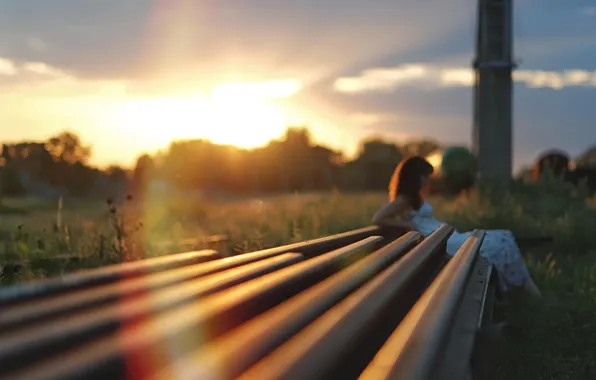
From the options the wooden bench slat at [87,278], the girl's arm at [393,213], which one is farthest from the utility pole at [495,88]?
the wooden bench slat at [87,278]

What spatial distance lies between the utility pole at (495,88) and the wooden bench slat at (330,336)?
1373 cm

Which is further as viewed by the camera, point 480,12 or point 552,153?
point 552,153

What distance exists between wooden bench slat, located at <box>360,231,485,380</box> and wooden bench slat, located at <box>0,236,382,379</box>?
1.47 feet

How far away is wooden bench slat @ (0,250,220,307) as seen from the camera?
1958 millimetres

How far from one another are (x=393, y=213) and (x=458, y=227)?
3140 millimetres

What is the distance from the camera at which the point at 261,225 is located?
907 centimetres

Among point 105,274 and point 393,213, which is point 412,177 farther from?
point 105,274

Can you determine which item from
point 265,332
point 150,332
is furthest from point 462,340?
point 150,332

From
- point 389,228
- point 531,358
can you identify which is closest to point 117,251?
point 389,228

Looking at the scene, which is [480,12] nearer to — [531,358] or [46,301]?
[531,358]

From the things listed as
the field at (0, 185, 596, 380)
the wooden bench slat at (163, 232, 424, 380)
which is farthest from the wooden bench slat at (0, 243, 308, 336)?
the field at (0, 185, 596, 380)

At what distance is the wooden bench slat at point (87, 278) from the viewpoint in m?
1.96

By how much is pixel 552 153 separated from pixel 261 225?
1929 cm

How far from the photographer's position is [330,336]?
1558mm
